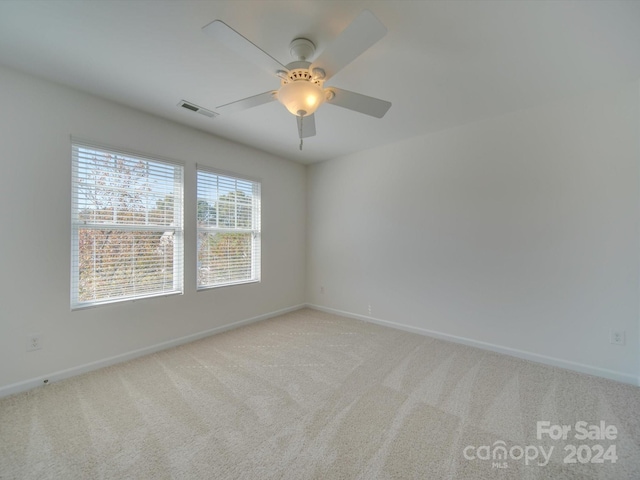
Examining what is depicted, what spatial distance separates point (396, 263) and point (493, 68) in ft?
7.34

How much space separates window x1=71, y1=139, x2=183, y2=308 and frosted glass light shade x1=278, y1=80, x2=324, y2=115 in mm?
1885

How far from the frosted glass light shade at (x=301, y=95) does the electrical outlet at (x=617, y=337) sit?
9.97 feet

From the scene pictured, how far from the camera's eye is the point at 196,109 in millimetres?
2561

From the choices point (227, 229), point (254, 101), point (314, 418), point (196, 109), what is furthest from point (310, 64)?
point (227, 229)

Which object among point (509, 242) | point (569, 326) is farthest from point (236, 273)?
point (569, 326)

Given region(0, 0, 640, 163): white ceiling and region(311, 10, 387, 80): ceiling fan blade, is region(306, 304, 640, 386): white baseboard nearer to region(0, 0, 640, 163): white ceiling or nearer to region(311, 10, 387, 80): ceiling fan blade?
region(0, 0, 640, 163): white ceiling

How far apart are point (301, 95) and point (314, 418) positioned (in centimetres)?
208

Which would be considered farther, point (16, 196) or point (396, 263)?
point (396, 263)

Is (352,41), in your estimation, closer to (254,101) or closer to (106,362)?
(254,101)

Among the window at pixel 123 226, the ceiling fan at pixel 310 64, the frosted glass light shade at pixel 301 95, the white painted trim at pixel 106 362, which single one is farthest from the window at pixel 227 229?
the frosted glass light shade at pixel 301 95

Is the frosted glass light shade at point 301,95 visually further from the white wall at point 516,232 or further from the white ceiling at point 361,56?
the white wall at point 516,232

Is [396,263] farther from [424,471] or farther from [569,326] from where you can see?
[424,471]

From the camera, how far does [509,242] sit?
268 centimetres

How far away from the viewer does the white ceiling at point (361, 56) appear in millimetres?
1451
